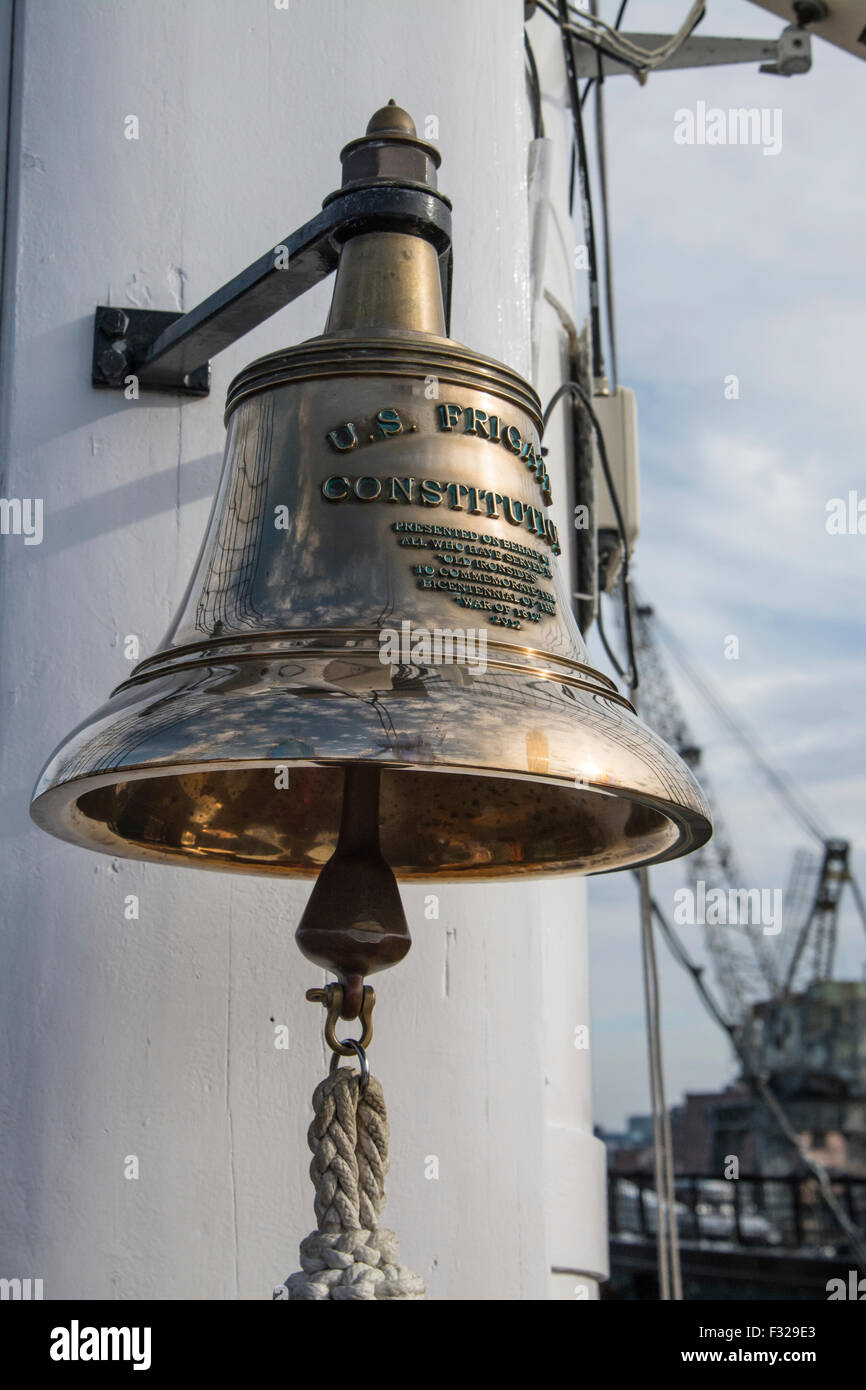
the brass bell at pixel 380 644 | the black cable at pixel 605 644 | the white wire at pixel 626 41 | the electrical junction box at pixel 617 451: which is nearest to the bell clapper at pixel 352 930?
the brass bell at pixel 380 644

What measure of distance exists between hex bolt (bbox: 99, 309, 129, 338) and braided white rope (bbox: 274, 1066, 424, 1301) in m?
1.38

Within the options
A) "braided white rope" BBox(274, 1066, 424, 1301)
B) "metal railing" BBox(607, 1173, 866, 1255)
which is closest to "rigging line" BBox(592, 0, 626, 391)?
"braided white rope" BBox(274, 1066, 424, 1301)

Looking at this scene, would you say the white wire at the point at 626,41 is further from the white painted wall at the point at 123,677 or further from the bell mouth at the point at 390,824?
the bell mouth at the point at 390,824

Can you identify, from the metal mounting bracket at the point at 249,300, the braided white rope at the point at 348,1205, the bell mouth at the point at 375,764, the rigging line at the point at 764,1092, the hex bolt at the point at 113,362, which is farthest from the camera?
the rigging line at the point at 764,1092

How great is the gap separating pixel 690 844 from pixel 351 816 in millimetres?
441

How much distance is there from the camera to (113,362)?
2600 millimetres

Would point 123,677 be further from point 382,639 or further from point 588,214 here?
point 588,214

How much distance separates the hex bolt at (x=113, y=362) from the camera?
8.53 ft

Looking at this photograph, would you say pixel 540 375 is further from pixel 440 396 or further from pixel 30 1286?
pixel 30 1286

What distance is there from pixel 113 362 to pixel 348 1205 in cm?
149

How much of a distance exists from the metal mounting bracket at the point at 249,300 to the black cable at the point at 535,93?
5.31ft

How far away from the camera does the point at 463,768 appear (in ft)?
4.95

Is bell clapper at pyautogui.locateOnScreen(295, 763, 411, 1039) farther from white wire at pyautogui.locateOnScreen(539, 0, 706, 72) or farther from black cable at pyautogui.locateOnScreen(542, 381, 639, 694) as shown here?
white wire at pyautogui.locateOnScreen(539, 0, 706, 72)

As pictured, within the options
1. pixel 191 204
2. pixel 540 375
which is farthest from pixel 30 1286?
pixel 540 375
